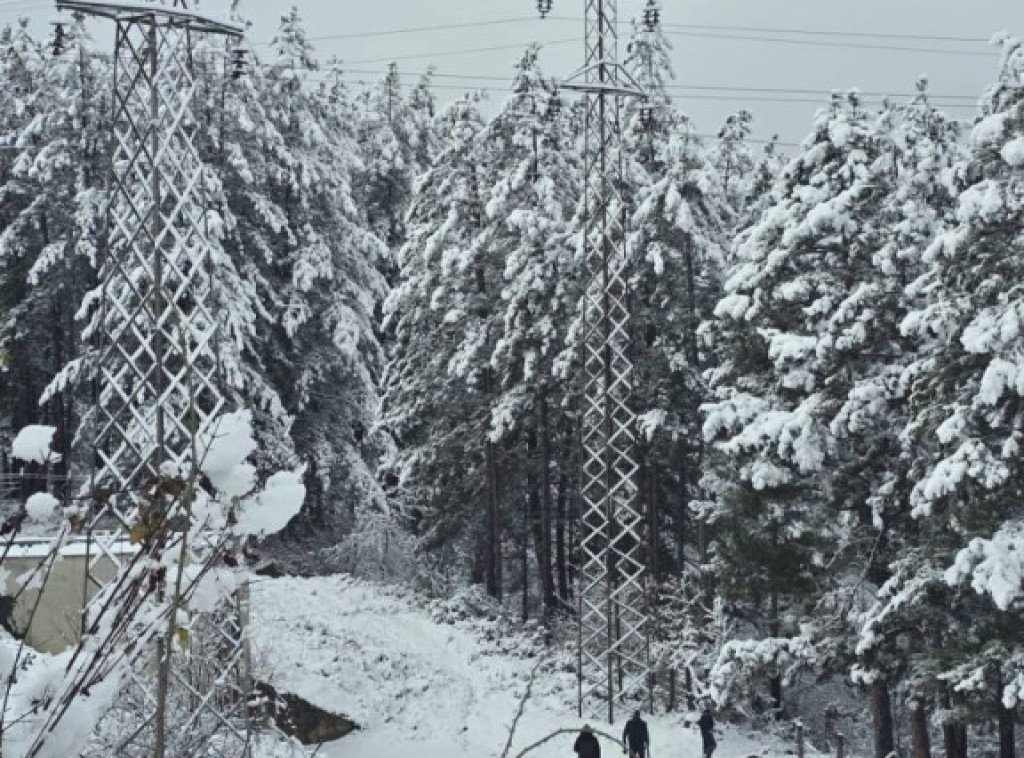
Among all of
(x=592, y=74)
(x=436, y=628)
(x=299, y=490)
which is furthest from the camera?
(x=436, y=628)

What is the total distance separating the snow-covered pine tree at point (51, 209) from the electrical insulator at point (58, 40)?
2cm

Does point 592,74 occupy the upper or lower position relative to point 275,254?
upper

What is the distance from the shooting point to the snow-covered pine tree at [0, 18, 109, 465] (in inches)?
1062

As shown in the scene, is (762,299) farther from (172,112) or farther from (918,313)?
(172,112)

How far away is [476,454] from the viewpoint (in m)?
29.9

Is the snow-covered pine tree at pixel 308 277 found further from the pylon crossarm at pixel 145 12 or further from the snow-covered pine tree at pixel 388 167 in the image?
the pylon crossarm at pixel 145 12

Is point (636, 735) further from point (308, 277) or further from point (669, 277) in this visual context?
point (308, 277)

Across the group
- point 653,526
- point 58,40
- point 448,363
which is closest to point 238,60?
point 58,40

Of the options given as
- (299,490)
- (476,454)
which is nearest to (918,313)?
(299,490)

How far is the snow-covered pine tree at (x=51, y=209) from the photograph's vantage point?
88.5 feet

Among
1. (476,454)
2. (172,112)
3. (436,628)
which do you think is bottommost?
(436,628)

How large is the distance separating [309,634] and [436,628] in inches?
129

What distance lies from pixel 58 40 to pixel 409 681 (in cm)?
1679

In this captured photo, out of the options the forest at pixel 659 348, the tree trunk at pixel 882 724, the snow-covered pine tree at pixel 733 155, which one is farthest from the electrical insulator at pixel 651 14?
the tree trunk at pixel 882 724
